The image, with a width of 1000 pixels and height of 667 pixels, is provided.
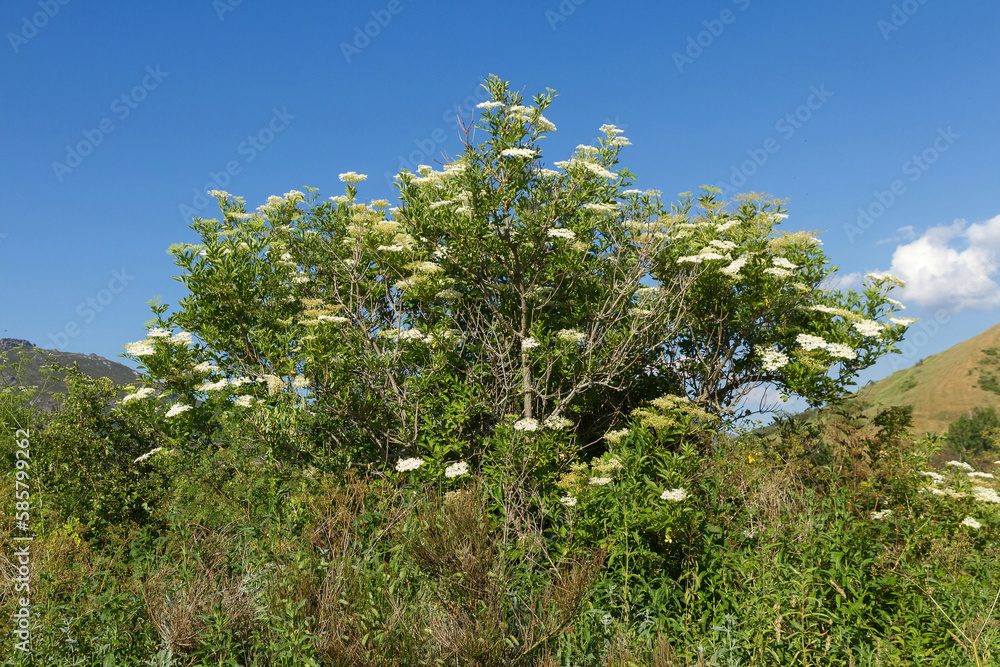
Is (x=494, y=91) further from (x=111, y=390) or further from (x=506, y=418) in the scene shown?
(x=111, y=390)

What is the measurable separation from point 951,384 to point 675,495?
95.2 meters

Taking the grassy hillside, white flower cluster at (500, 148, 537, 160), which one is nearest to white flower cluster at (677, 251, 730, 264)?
white flower cluster at (500, 148, 537, 160)

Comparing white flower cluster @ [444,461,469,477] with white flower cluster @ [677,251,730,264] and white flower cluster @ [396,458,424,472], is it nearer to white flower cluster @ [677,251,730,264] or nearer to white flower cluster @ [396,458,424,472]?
white flower cluster @ [396,458,424,472]

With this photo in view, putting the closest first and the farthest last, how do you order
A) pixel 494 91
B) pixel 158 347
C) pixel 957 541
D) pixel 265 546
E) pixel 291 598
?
pixel 291 598 < pixel 265 546 < pixel 957 541 < pixel 494 91 < pixel 158 347

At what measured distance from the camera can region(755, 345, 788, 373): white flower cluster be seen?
7543mm

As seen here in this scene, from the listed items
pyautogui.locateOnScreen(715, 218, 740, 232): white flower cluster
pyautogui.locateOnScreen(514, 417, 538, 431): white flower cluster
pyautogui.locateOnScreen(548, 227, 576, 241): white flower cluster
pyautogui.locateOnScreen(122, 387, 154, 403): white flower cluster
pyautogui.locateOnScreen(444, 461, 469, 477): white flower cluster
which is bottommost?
pyautogui.locateOnScreen(444, 461, 469, 477): white flower cluster

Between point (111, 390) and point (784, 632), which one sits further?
point (111, 390)

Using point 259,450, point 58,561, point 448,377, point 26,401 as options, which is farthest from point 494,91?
point 26,401

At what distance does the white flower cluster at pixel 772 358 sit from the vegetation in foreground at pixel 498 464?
4cm

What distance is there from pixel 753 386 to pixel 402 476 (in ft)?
15.9

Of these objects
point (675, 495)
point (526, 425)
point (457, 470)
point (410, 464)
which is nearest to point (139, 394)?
point (410, 464)

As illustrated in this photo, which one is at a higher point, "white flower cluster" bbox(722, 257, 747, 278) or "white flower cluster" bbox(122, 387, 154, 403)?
"white flower cluster" bbox(722, 257, 747, 278)

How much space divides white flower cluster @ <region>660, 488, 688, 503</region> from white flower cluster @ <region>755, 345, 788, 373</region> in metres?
3.52

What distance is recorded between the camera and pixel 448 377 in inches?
294
